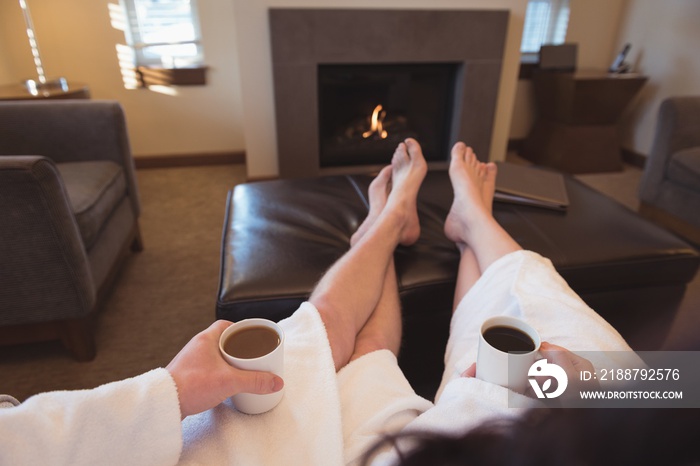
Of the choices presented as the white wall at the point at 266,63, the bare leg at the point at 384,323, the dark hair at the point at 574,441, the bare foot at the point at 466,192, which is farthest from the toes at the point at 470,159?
the white wall at the point at 266,63

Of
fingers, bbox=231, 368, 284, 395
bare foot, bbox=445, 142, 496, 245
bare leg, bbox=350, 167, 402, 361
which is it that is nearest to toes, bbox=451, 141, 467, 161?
bare foot, bbox=445, 142, 496, 245

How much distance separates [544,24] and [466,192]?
2564 millimetres

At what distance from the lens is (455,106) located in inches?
109

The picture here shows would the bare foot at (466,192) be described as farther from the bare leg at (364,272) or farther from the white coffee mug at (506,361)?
the white coffee mug at (506,361)

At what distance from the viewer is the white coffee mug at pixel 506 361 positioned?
553 millimetres

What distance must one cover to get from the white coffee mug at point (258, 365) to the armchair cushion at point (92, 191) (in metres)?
1.02

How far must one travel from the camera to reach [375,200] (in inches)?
53.4

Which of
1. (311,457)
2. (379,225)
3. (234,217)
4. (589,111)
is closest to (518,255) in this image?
(379,225)

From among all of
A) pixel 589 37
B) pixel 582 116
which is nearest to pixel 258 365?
pixel 582 116

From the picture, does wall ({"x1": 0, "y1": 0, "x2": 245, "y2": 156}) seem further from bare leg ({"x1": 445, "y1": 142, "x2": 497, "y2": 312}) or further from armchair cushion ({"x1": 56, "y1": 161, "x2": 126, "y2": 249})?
bare leg ({"x1": 445, "y1": 142, "x2": 497, "y2": 312})

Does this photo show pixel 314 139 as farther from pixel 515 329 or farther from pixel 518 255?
pixel 515 329

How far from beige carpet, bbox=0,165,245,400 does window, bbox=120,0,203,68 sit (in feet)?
2.98

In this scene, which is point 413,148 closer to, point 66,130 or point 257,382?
point 257,382

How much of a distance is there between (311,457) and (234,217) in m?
0.90
